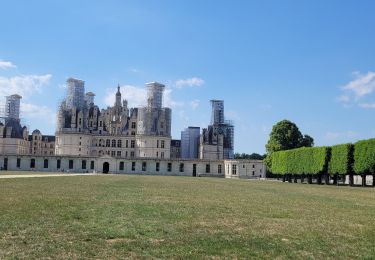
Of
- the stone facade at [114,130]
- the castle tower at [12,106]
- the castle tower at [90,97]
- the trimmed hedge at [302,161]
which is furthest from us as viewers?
the castle tower at [90,97]

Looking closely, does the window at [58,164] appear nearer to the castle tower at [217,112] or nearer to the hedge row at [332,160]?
the castle tower at [217,112]

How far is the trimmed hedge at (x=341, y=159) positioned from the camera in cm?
6188

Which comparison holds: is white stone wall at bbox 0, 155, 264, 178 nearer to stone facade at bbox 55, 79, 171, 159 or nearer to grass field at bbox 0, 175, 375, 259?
stone facade at bbox 55, 79, 171, 159

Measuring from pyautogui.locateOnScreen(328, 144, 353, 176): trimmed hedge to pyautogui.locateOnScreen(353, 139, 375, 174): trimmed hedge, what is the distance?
1.43 m

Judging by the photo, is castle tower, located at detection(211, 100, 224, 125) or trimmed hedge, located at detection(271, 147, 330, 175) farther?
castle tower, located at detection(211, 100, 224, 125)

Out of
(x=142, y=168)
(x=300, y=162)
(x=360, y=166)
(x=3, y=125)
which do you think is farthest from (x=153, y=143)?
(x=360, y=166)

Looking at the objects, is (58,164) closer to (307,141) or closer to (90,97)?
(90,97)

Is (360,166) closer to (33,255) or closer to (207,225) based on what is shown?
(207,225)

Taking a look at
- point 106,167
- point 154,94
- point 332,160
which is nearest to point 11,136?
point 106,167

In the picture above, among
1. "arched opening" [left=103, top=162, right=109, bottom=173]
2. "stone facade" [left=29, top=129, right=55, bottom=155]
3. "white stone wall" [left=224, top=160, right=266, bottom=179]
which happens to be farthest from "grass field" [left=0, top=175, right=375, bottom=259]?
"stone facade" [left=29, top=129, right=55, bottom=155]

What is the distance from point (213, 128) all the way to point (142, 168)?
2941 centimetres

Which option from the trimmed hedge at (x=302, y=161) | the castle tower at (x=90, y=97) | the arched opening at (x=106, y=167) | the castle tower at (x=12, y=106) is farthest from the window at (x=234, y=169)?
the castle tower at (x=12, y=106)

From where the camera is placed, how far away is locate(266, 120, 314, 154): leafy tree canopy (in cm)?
9725

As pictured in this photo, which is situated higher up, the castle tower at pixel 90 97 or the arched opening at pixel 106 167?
the castle tower at pixel 90 97
